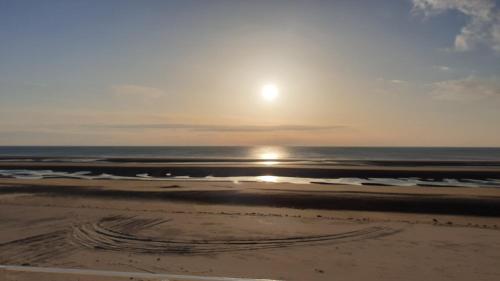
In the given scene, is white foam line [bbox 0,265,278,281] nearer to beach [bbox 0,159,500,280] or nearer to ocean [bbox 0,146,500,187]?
beach [bbox 0,159,500,280]

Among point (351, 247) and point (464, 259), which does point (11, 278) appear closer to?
point (351, 247)

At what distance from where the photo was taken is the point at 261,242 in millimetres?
13016

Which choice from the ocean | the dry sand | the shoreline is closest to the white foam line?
the dry sand

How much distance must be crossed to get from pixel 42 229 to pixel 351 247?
1005cm

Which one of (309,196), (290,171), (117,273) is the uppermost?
(290,171)

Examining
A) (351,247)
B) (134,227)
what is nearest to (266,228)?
(351,247)

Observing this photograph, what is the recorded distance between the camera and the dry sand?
406 inches

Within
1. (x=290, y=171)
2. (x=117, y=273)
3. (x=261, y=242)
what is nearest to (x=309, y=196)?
(x=261, y=242)

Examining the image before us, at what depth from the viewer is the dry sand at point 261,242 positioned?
10.3m

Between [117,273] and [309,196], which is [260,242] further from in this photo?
[309,196]

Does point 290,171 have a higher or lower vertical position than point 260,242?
higher

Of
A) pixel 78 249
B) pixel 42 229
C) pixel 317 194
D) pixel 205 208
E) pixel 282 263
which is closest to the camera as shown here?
pixel 282 263

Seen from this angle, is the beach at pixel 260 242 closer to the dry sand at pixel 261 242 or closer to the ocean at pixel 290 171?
the dry sand at pixel 261 242

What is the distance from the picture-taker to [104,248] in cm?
1232
